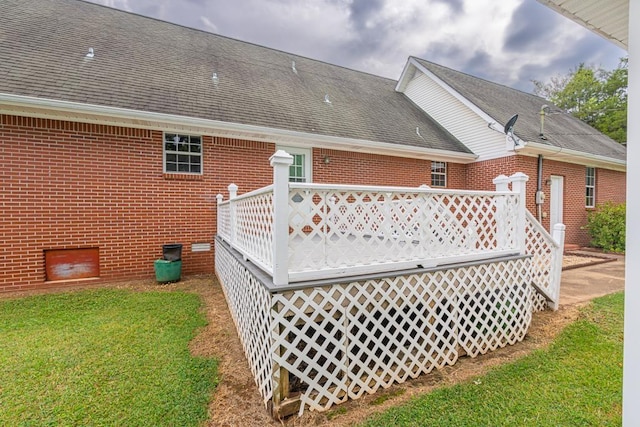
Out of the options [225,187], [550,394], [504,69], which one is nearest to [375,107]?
[225,187]

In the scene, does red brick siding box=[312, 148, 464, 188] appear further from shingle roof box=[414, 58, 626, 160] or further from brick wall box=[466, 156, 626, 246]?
shingle roof box=[414, 58, 626, 160]

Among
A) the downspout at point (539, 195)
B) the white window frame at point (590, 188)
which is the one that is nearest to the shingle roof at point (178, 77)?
the downspout at point (539, 195)

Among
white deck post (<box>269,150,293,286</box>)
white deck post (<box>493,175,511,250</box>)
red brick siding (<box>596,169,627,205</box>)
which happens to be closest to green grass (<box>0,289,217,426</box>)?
white deck post (<box>269,150,293,286</box>)

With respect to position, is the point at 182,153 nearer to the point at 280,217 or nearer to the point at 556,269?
the point at 280,217

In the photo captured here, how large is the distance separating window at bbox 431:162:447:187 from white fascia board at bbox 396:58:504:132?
1.94m

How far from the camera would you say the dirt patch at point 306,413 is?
2.42 meters

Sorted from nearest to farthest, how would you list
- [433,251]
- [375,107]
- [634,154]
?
[634,154], [433,251], [375,107]

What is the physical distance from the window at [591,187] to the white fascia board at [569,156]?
316mm

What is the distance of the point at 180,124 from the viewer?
20.5 ft

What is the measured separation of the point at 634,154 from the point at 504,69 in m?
28.6

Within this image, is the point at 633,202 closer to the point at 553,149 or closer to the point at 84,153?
the point at 84,153

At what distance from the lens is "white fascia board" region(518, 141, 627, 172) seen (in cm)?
891

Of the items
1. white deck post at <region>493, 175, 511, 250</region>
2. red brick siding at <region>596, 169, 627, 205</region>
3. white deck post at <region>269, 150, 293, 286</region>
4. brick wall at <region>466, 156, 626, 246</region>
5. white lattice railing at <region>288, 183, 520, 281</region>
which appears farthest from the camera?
red brick siding at <region>596, 169, 627, 205</region>

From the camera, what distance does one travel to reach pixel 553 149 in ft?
30.3
